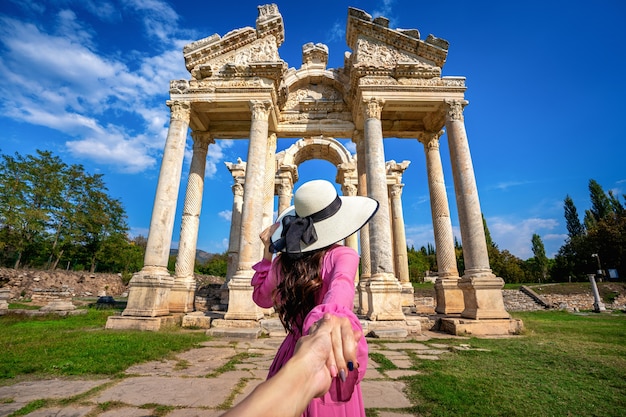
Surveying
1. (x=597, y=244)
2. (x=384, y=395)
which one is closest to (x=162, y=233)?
(x=384, y=395)

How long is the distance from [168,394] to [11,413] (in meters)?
1.40

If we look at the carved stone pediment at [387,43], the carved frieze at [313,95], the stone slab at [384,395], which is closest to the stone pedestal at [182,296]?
the carved frieze at [313,95]

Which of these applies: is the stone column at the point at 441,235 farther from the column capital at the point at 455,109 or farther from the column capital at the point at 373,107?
the column capital at the point at 373,107

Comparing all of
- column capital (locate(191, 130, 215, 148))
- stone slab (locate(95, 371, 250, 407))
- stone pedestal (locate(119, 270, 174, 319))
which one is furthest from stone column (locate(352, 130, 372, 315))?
stone slab (locate(95, 371, 250, 407))

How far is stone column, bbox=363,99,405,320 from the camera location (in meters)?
9.03

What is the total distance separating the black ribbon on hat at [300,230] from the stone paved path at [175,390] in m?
2.38

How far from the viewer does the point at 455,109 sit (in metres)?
11.2

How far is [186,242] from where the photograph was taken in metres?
12.4

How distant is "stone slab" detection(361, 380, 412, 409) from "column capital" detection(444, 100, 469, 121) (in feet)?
33.6

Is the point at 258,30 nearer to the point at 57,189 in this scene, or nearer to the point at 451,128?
the point at 451,128

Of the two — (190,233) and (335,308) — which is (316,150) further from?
(335,308)

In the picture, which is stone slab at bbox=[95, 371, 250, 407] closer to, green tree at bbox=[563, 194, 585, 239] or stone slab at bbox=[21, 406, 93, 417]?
stone slab at bbox=[21, 406, 93, 417]

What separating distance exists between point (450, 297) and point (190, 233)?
11134mm

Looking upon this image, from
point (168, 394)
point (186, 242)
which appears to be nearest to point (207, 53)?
point (186, 242)
